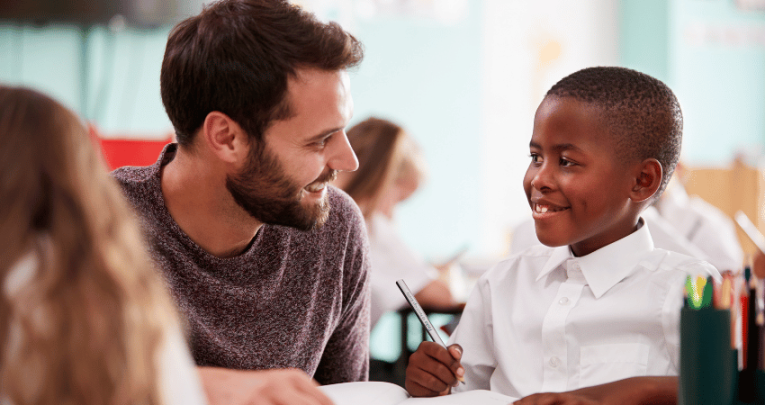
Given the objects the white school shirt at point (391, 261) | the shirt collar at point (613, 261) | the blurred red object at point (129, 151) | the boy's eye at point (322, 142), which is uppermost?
the boy's eye at point (322, 142)

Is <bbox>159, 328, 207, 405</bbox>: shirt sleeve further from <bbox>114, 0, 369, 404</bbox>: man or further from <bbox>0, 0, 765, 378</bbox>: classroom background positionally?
<bbox>0, 0, 765, 378</bbox>: classroom background

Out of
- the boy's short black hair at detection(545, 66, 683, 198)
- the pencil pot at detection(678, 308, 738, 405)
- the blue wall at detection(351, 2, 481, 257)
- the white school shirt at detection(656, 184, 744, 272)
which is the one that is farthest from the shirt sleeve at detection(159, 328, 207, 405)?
the blue wall at detection(351, 2, 481, 257)

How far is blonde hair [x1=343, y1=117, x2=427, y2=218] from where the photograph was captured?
6.93 feet

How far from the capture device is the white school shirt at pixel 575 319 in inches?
30.7

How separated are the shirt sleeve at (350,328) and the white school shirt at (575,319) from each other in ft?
0.78

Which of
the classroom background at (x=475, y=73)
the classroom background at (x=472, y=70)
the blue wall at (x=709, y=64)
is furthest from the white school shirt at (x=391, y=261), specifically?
the blue wall at (x=709, y=64)

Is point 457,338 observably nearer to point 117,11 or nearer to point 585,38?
point 117,11

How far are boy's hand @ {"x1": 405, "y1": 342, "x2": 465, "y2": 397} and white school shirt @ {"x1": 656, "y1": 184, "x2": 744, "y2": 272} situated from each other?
150 cm

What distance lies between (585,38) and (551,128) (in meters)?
4.47

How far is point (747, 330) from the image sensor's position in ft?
1.79

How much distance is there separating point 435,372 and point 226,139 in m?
0.46

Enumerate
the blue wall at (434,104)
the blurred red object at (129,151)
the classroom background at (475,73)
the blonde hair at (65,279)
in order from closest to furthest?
the blonde hair at (65,279) → the blurred red object at (129,151) → the classroom background at (475,73) → the blue wall at (434,104)

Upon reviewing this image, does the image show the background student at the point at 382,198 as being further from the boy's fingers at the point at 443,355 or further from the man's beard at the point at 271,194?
the boy's fingers at the point at 443,355

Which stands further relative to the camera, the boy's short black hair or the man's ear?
the man's ear
